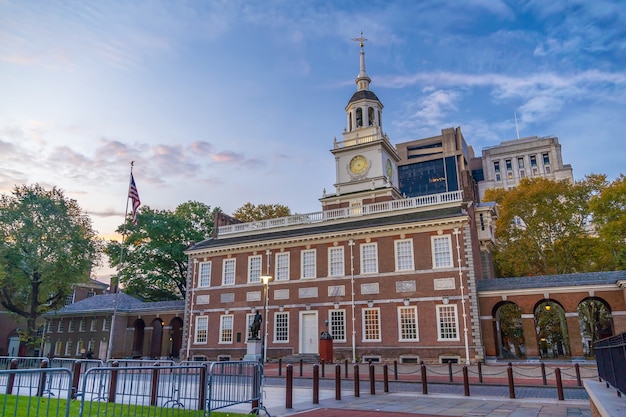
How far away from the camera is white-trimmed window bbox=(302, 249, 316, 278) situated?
110ft

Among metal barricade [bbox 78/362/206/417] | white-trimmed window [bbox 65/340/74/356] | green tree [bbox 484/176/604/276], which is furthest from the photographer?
white-trimmed window [bbox 65/340/74/356]

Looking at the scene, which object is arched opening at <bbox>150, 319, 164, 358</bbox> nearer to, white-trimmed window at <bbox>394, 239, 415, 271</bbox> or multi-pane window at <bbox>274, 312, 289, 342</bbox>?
multi-pane window at <bbox>274, 312, 289, 342</bbox>

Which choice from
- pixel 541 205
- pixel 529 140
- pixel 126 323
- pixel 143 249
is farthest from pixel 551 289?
pixel 529 140

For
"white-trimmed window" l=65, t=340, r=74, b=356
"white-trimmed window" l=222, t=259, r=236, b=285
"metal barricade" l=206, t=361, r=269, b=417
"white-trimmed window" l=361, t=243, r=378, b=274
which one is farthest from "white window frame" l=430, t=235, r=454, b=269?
"white-trimmed window" l=65, t=340, r=74, b=356

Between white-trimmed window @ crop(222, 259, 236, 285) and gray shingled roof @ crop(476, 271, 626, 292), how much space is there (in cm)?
1876

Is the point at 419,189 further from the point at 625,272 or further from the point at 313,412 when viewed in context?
the point at 313,412

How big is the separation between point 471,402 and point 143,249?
141 feet

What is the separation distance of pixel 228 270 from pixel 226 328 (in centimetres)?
463

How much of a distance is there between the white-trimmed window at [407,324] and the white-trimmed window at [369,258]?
3350mm

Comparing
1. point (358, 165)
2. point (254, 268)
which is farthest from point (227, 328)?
point (358, 165)

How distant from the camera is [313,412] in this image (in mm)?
11141

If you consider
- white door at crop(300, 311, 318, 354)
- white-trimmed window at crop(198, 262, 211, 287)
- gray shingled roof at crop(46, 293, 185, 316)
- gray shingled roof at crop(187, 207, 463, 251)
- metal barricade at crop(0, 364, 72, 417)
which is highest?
gray shingled roof at crop(187, 207, 463, 251)

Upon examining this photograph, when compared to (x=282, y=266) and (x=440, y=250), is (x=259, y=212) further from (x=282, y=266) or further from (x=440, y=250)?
(x=440, y=250)

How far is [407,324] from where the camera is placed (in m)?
29.3
